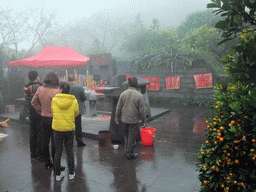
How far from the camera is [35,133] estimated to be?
4832mm

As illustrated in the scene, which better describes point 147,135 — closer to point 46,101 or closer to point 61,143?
point 61,143

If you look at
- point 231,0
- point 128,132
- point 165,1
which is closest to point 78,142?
point 128,132

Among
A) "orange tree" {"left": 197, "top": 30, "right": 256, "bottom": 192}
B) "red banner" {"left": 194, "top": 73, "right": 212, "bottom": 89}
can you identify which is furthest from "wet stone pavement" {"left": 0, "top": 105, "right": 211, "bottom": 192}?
"red banner" {"left": 194, "top": 73, "right": 212, "bottom": 89}

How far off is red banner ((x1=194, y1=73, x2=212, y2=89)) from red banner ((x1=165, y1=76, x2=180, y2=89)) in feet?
3.51

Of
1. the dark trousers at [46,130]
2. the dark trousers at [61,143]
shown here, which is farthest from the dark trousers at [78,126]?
the dark trousers at [61,143]

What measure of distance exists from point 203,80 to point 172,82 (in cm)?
180

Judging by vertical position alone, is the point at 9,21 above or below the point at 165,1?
below

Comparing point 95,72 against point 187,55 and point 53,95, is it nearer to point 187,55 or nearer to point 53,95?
point 187,55

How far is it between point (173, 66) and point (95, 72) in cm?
589

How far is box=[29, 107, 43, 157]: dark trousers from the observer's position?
15.3 ft

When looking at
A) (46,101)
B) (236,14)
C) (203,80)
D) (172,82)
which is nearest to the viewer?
(236,14)

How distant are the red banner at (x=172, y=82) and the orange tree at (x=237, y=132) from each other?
1059 centimetres

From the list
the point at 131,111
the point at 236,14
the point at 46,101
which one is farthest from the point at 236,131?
the point at 46,101

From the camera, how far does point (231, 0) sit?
8.05ft
